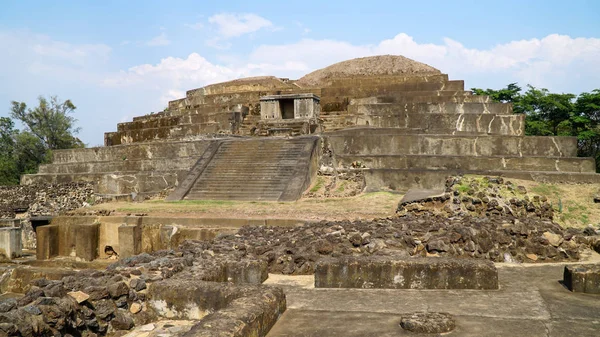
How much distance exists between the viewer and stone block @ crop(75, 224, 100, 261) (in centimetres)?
1188

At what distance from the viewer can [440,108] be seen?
A: 18.4m

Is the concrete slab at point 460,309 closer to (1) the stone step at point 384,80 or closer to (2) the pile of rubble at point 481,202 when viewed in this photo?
(2) the pile of rubble at point 481,202

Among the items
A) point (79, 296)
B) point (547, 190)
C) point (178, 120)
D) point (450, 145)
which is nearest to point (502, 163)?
point (450, 145)

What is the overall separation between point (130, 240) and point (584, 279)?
874 centimetres

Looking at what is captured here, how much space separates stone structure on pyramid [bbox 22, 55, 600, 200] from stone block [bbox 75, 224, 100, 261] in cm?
257

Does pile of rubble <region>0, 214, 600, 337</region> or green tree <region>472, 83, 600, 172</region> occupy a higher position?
green tree <region>472, 83, 600, 172</region>

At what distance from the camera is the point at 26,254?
1434cm

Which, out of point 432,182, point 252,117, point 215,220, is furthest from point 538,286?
point 252,117

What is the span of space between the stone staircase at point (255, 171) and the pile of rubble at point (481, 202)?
3.64m

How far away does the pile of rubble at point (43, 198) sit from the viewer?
17828mm

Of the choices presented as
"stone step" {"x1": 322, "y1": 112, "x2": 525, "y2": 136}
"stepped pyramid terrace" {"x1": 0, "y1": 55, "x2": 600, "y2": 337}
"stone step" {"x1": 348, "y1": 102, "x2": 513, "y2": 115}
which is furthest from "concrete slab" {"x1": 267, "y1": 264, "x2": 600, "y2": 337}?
"stone step" {"x1": 348, "y1": 102, "x2": 513, "y2": 115}

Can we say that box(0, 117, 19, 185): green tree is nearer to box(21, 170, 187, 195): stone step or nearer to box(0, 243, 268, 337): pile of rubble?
box(21, 170, 187, 195): stone step

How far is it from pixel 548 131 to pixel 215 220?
21.3 m

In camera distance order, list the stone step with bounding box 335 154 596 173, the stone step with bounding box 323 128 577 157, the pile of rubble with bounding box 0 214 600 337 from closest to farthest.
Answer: the pile of rubble with bounding box 0 214 600 337 < the stone step with bounding box 335 154 596 173 < the stone step with bounding box 323 128 577 157
